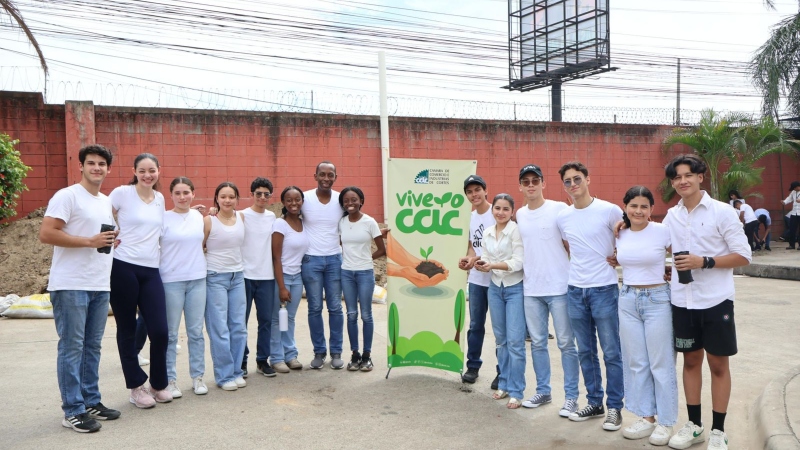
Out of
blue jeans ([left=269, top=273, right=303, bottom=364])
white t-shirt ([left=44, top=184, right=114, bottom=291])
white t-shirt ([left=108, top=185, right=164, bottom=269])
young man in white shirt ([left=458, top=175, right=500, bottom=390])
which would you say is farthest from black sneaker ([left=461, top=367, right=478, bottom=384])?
white t-shirt ([left=44, top=184, right=114, bottom=291])

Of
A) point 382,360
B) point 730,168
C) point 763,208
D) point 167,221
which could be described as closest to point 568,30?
point 730,168

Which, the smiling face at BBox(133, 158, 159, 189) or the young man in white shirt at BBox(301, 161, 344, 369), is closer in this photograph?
the smiling face at BBox(133, 158, 159, 189)

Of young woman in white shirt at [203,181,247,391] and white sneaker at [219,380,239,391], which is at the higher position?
young woman in white shirt at [203,181,247,391]

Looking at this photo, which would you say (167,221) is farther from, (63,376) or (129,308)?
(63,376)

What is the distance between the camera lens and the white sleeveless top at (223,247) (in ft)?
17.8

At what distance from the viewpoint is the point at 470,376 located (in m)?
5.62

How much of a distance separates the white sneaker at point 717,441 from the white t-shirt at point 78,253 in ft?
13.3

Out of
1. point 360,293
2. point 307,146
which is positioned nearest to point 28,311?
point 360,293

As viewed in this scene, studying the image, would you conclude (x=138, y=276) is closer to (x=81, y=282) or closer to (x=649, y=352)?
(x=81, y=282)

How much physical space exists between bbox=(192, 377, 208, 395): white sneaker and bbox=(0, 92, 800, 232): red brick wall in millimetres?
8240

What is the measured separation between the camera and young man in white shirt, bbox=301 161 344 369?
5.95 metres

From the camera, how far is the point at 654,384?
421 cm

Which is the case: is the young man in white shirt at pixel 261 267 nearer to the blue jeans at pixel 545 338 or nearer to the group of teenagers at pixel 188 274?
the group of teenagers at pixel 188 274

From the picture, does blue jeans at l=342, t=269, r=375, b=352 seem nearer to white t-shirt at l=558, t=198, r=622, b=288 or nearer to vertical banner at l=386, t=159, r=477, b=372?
vertical banner at l=386, t=159, r=477, b=372
